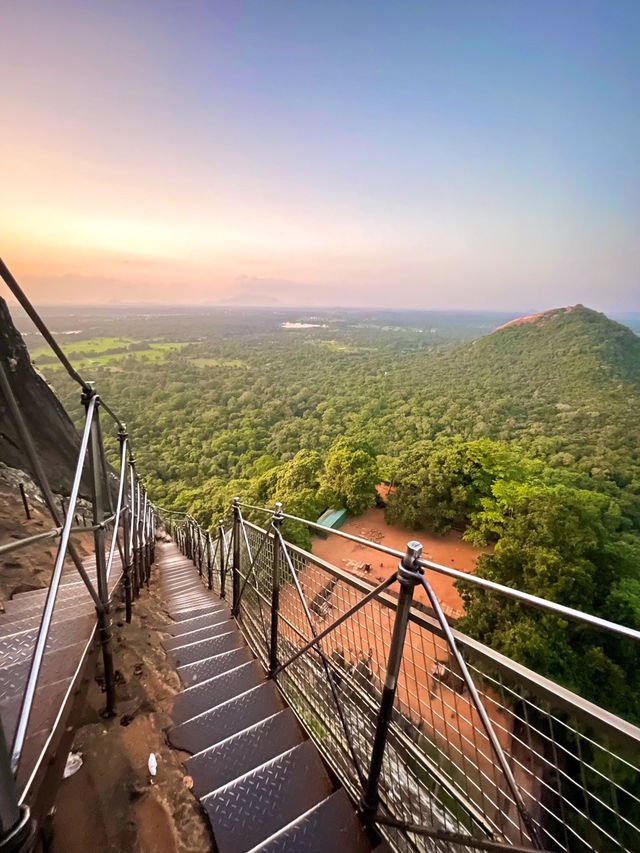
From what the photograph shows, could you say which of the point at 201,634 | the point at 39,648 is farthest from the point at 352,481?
the point at 39,648

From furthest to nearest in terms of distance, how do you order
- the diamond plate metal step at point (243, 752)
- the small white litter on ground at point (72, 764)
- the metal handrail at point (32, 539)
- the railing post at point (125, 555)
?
the railing post at point (125, 555)
the diamond plate metal step at point (243, 752)
the small white litter on ground at point (72, 764)
the metal handrail at point (32, 539)

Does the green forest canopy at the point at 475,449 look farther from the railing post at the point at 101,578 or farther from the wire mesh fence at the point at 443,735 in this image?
the railing post at the point at 101,578

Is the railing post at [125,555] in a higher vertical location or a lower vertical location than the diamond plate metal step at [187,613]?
higher

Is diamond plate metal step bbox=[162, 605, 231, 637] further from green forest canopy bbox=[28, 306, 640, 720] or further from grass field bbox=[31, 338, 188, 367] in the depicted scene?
grass field bbox=[31, 338, 188, 367]

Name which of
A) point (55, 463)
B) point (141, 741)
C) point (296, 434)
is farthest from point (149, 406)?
point (141, 741)

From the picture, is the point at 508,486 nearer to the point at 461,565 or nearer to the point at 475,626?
the point at 461,565

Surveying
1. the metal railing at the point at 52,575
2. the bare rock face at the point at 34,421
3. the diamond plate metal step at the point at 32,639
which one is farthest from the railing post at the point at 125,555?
the bare rock face at the point at 34,421

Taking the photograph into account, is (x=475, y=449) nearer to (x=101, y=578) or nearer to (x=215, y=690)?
(x=215, y=690)
